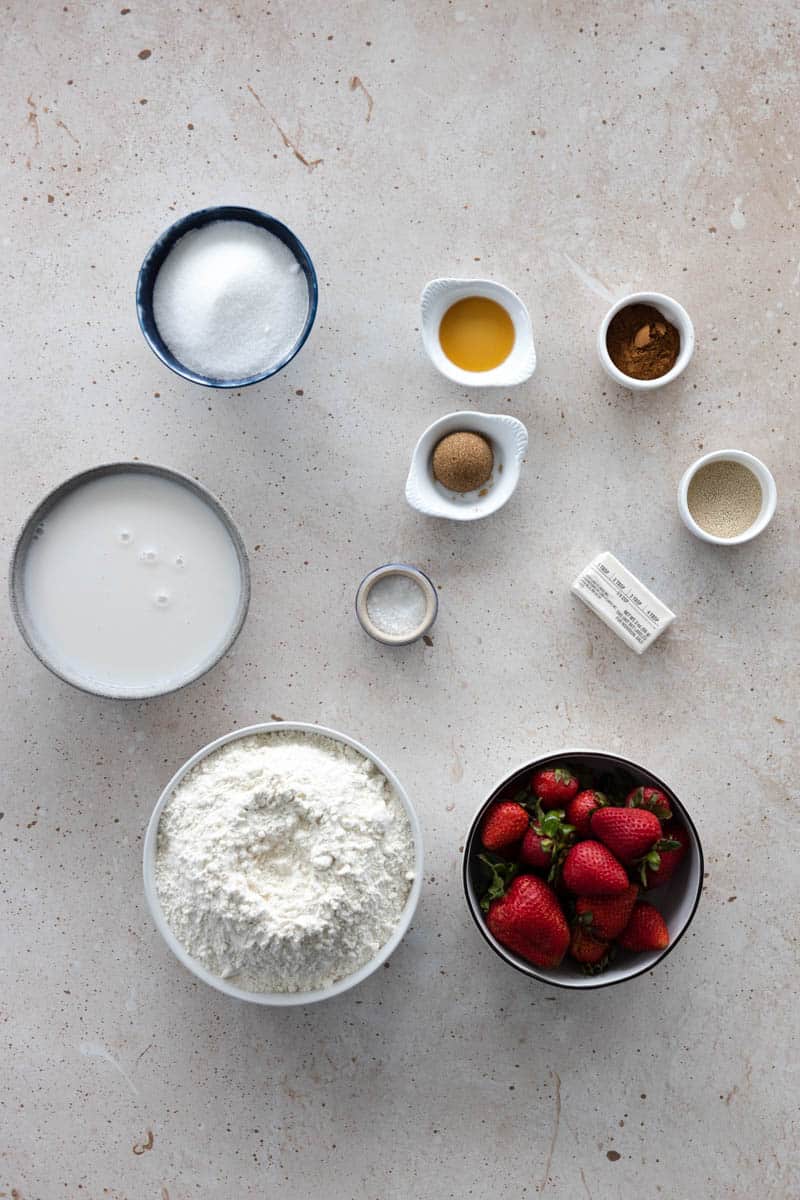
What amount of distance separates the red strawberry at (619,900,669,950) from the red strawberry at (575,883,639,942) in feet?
0.11

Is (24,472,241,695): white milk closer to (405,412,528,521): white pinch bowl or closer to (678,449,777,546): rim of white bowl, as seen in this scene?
(405,412,528,521): white pinch bowl

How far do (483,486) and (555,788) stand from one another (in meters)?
0.51

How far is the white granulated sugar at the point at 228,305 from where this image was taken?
1.36 metres

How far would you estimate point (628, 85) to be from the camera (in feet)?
4.89

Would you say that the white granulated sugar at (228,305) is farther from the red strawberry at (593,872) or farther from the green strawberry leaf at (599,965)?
the green strawberry leaf at (599,965)

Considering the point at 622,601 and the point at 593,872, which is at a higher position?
the point at 622,601

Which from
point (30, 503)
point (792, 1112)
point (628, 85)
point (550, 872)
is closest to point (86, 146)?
point (30, 503)

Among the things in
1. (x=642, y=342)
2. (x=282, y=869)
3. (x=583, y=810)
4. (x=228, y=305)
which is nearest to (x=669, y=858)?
(x=583, y=810)

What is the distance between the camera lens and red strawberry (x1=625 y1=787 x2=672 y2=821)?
129cm

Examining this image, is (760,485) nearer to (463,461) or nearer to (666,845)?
(463,461)

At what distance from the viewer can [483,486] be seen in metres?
1.45

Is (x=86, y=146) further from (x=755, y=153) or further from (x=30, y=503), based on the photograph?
(x=755, y=153)

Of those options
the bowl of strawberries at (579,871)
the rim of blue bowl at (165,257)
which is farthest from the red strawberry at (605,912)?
the rim of blue bowl at (165,257)

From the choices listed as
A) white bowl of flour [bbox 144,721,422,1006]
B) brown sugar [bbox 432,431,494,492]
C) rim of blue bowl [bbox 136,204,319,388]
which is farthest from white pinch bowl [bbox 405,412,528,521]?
white bowl of flour [bbox 144,721,422,1006]
